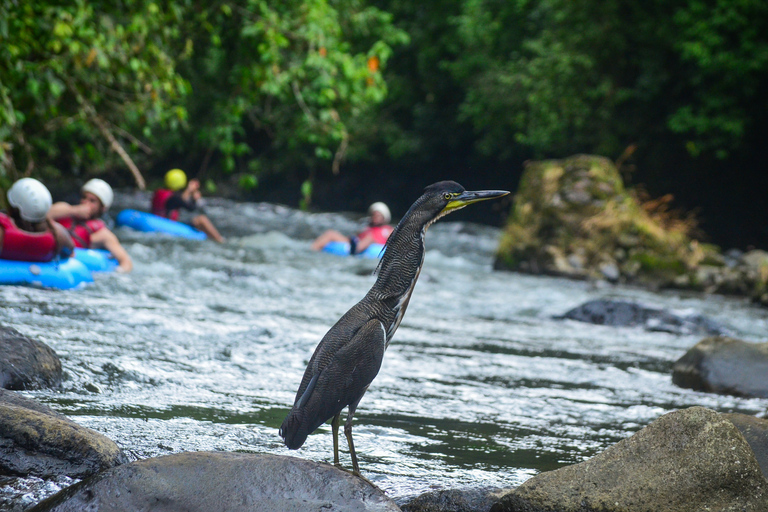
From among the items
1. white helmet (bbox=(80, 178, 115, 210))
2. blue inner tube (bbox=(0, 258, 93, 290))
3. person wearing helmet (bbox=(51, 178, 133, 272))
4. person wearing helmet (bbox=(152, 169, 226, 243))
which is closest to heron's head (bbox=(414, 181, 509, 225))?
blue inner tube (bbox=(0, 258, 93, 290))

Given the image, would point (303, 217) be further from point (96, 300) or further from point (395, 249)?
point (395, 249)

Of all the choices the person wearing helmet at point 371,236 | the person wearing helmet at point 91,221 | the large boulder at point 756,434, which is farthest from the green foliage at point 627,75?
the large boulder at point 756,434

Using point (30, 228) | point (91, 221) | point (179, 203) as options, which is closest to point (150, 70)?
point (91, 221)

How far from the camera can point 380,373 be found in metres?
6.16

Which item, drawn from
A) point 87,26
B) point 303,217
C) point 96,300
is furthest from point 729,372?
point 303,217

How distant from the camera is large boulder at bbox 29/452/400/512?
289 cm

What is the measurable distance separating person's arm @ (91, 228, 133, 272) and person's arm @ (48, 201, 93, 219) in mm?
290

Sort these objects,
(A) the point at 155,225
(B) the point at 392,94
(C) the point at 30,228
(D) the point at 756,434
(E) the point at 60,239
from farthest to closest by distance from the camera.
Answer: (B) the point at 392,94, (A) the point at 155,225, (E) the point at 60,239, (C) the point at 30,228, (D) the point at 756,434

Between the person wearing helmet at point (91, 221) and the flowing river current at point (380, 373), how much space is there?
0.39 m

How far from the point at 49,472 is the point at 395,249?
164 centimetres

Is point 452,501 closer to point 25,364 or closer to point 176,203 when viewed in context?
point 25,364

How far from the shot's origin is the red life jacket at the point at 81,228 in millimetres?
10688

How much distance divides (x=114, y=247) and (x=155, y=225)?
199 inches

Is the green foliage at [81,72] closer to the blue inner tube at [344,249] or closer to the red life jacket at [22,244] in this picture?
the red life jacket at [22,244]
